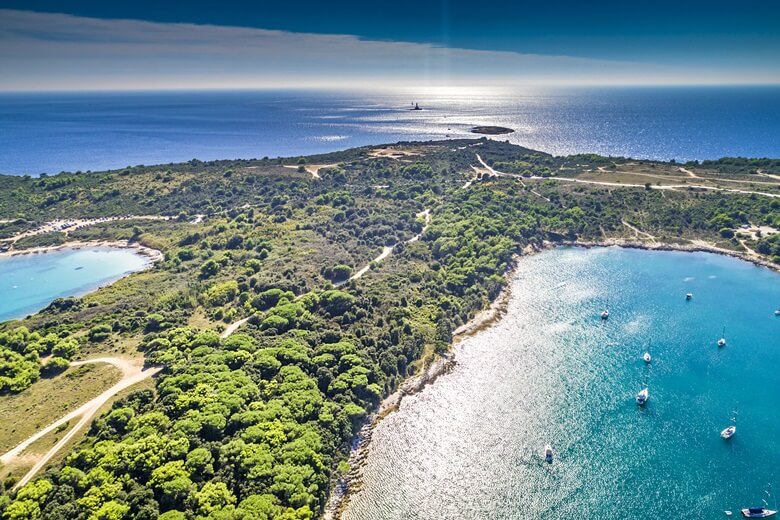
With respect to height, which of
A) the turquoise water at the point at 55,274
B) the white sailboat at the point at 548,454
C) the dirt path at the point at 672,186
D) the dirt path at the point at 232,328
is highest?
the dirt path at the point at 672,186

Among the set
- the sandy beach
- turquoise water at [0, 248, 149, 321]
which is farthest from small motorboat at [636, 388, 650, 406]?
turquoise water at [0, 248, 149, 321]

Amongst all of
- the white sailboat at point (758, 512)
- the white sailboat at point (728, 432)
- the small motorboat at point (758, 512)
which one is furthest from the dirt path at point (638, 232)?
the small motorboat at point (758, 512)

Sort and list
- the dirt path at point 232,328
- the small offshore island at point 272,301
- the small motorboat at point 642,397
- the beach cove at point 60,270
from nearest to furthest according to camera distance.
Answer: the small offshore island at point 272,301 < the small motorboat at point 642,397 < the dirt path at point 232,328 < the beach cove at point 60,270

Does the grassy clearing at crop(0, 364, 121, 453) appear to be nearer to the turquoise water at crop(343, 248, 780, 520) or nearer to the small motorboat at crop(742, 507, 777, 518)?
the turquoise water at crop(343, 248, 780, 520)

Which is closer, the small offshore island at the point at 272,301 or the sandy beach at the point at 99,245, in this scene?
the small offshore island at the point at 272,301

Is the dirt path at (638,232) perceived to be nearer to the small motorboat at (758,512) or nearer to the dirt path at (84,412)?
the small motorboat at (758,512)

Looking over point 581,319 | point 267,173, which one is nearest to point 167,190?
point 267,173
